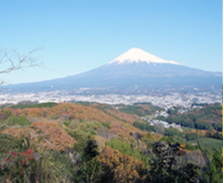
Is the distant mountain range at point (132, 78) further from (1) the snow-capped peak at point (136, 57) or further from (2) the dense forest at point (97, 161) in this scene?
(2) the dense forest at point (97, 161)

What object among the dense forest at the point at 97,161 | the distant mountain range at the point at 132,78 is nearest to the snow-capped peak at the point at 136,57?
the distant mountain range at the point at 132,78

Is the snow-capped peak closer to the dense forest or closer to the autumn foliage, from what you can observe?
the dense forest

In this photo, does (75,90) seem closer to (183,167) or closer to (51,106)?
(51,106)

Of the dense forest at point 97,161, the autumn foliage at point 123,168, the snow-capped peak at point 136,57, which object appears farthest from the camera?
the snow-capped peak at point 136,57

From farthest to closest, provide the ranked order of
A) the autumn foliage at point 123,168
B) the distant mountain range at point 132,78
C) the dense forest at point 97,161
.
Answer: the distant mountain range at point 132,78, the autumn foliage at point 123,168, the dense forest at point 97,161

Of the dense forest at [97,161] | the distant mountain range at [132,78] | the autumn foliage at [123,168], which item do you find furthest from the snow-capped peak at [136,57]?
the autumn foliage at [123,168]

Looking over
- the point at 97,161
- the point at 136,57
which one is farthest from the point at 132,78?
the point at 97,161

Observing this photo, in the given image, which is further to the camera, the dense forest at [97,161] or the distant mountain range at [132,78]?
the distant mountain range at [132,78]

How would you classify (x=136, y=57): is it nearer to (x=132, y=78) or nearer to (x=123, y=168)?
(x=132, y=78)

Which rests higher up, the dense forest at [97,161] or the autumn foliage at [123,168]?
the dense forest at [97,161]
